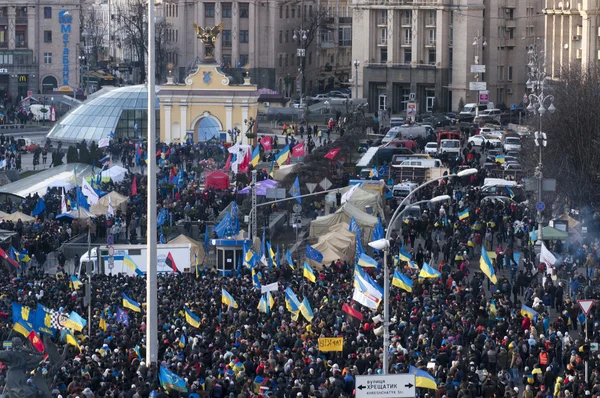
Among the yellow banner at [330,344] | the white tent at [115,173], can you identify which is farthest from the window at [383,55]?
the yellow banner at [330,344]

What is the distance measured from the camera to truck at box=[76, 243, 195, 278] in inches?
1960

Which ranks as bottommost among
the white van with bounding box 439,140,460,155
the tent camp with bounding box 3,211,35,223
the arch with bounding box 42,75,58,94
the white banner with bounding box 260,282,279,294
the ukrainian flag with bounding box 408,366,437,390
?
the ukrainian flag with bounding box 408,366,437,390

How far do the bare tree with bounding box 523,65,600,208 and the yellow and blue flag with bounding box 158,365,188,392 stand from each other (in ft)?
99.4

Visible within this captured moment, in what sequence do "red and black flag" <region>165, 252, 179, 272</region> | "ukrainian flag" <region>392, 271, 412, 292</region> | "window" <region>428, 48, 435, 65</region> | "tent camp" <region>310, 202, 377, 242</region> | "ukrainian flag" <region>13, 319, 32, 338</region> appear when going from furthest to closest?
"window" <region>428, 48, 435, 65</region>, "tent camp" <region>310, 202, 377, 242</region>, "red and black flag" <region>165, 252, 179, 272</region>, "ukrainian flag" <region>392, 271, 412, 292</region>, "ukrainian flag" <region>13, 319, 32, 338</region>

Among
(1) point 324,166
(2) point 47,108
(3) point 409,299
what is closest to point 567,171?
(1) point 324,166

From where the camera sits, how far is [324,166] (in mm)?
66688

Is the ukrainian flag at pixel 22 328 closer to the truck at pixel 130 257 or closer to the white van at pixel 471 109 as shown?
the truck at pixel 130 257

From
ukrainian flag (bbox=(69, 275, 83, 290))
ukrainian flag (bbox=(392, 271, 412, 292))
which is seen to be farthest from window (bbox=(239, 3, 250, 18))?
ukrainian flag (bbox=(392, 271, 412, 292))

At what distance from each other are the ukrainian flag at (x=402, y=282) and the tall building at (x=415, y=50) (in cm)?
6063

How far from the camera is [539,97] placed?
2276 inches

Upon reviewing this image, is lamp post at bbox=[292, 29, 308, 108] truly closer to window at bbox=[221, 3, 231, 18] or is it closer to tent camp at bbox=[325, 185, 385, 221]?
window at bbox=[221, 3, 231, 18]

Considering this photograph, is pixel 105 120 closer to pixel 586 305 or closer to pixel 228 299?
pixel 228 299

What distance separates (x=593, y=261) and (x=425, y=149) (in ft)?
102

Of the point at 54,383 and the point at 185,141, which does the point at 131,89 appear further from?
the point at 54,383
